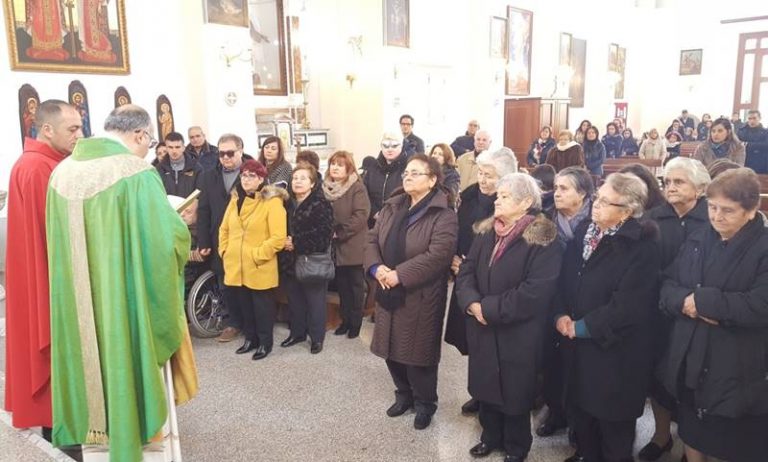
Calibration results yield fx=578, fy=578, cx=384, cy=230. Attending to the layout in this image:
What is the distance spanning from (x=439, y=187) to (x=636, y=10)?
67.3 ft

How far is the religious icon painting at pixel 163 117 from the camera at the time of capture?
8016 millimetres

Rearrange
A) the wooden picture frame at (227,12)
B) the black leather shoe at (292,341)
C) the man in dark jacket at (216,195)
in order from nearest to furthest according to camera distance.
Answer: the man in dark jacket at (216,195) < the black leather shoe at (292,341) < the wooden picture frame at (227,12)

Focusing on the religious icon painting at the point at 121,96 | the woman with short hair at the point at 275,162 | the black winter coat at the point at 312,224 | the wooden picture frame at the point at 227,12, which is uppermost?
the wooden picture frame at the point at 227,12

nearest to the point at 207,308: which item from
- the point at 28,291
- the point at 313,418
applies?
the point at 313,418

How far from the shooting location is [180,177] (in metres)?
5.57

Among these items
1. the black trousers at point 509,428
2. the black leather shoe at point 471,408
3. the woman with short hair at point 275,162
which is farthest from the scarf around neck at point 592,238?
the woman with short hair at point 275,162

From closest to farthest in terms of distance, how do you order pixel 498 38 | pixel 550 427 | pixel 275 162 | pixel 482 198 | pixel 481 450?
1. pixel 481 450
2. pixel 550 427
3. pixel 482 198
4. pixel 275 162
5. pixel 498 38

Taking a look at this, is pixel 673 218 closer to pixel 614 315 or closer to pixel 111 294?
Answer: pixel 614 315

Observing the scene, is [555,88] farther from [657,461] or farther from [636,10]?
[657,461]

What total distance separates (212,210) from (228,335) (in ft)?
3.48

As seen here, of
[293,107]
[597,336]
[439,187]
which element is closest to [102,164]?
[439,187]

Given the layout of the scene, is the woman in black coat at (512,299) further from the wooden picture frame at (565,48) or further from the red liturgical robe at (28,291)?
the wooden picture frame at (565,48)

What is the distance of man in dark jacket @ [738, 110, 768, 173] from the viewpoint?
290 inches

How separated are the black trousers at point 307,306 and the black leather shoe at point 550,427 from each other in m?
1.92
